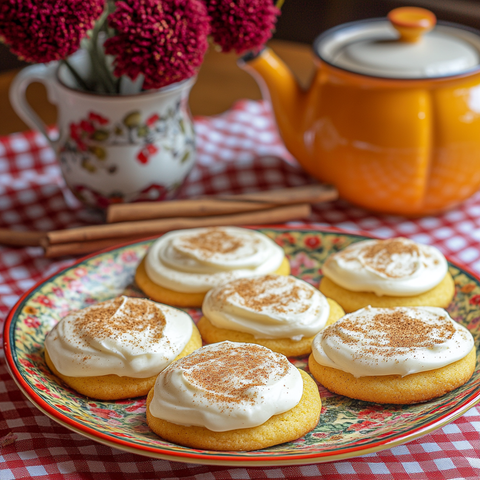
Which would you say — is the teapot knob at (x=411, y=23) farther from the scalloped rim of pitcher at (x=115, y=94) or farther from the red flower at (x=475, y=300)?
the red flower at (x=475, y=300)

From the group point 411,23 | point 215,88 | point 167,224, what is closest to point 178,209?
point 167,224

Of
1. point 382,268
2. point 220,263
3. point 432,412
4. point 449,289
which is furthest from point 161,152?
point 432,412

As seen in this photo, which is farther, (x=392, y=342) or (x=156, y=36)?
(x=156, y=36)

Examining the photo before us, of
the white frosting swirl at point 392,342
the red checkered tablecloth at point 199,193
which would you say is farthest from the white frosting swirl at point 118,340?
the white frosting swirl at point 392,342

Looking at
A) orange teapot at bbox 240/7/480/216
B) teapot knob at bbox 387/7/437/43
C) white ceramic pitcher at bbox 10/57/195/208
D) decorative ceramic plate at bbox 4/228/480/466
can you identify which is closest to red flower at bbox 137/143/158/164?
white ceramic pitcher at bbox 10/57/195/208

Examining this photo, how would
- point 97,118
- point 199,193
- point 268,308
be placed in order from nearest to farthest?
point 268,308 → point 97,118 → point 199,193

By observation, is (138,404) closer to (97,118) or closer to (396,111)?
(97,118)

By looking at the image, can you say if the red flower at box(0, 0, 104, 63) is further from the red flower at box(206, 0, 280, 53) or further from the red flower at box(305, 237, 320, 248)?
the red flower at box(305, 237, 320, 248)
